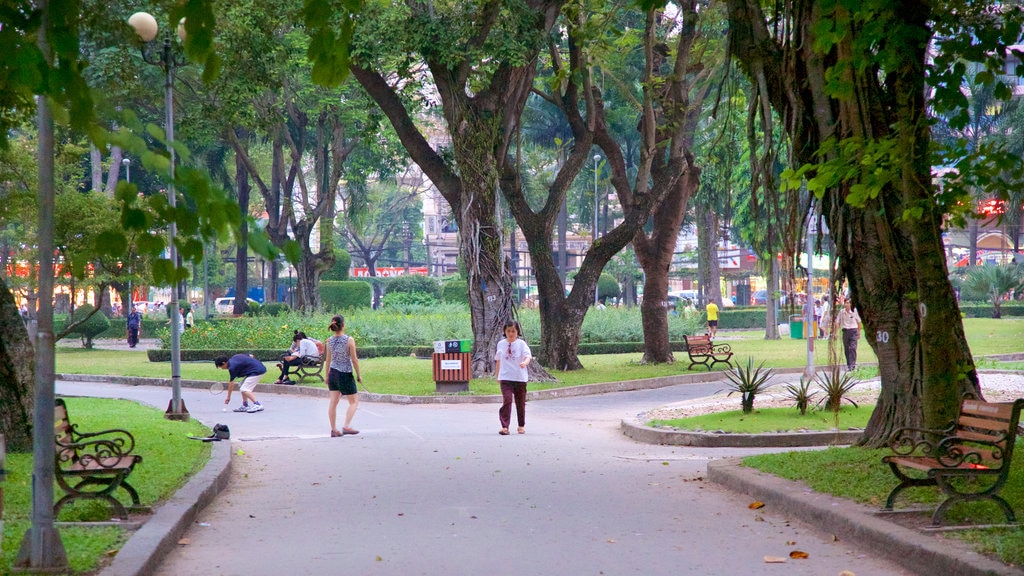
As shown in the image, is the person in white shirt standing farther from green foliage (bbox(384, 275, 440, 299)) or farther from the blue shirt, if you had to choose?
green foliage (bbox(384, 275, 440, 299))

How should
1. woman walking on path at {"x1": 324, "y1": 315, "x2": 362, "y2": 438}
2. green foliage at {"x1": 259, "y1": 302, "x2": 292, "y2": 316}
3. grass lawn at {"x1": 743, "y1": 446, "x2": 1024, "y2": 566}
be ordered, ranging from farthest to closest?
green foliage at {"x1": 259, "y1": 302, "x2": 292, "y2": 316} < woman walking on path at {"x1": 324, "y1": 315, "x2": 362, "y2": 438} < grass lawn at {"x1": 743, "y1": 446, "x2": 1024, "y2": 566}

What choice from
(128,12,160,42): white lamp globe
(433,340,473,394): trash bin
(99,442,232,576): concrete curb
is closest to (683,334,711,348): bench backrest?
(433,340,473,394): trash bin

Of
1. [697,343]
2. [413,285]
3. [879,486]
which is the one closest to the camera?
[879,486]

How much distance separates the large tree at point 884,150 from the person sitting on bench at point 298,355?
53.7ft

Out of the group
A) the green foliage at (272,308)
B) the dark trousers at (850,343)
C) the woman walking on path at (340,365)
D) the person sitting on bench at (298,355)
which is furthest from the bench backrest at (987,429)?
the green foliage at (272,308)

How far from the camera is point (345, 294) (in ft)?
170

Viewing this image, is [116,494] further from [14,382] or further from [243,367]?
[243,367]

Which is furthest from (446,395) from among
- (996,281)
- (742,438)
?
(996,281)

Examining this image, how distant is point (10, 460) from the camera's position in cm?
1129

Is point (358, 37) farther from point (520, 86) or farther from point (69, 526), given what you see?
point (69, 526)

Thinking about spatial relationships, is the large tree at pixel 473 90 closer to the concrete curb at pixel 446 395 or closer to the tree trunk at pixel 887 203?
the concrete curb at pixel 446 395

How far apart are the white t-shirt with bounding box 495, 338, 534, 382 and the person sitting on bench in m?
11.1

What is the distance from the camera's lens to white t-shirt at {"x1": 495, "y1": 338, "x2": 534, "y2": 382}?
610 inches

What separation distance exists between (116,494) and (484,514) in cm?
300
